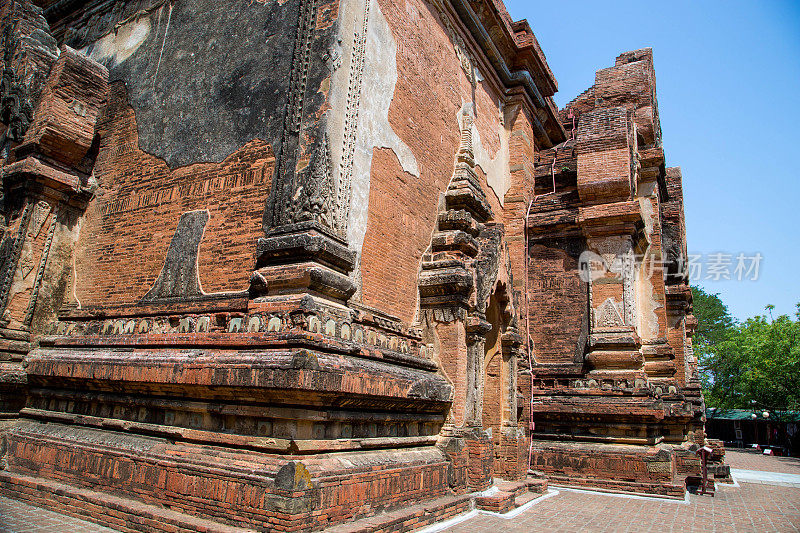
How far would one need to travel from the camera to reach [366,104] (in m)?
7.33

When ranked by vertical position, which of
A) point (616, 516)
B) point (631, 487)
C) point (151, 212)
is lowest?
point (616, 516)

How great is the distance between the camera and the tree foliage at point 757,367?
3197cm

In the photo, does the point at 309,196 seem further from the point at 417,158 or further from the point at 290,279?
the point at 417,158

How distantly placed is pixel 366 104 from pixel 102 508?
5524 mm

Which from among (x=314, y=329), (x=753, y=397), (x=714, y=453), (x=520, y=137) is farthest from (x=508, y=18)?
A: (x=753, y=397)

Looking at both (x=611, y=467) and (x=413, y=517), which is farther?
(x=611, y=467)

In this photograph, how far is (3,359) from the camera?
775 cm

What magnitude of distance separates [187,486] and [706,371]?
47937 millimetres

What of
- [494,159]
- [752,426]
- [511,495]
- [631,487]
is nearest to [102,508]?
[511,495]

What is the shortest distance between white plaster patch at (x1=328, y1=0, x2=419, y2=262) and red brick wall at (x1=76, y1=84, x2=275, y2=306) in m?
1.05

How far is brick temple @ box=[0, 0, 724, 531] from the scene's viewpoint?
5543 mm

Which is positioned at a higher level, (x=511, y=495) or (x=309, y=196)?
(x=309, y=196)

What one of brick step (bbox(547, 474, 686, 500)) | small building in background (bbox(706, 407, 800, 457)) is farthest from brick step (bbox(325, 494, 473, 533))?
small building in background (bbox(706, 407, 800, 457))

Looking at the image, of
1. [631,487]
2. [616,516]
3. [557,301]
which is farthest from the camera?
[557,301]
